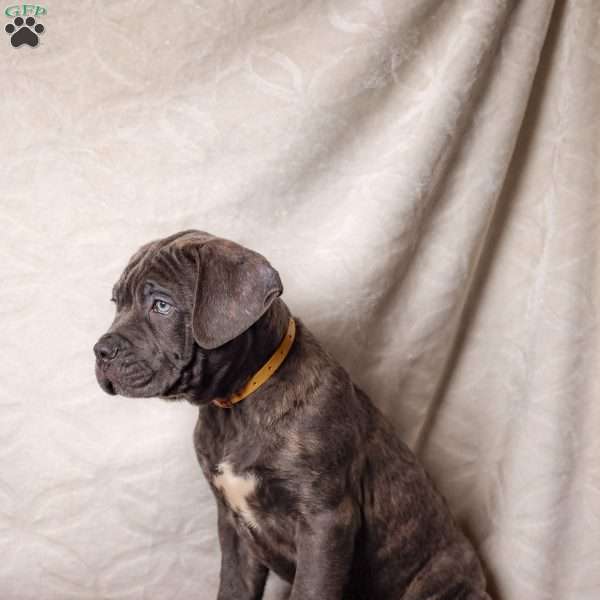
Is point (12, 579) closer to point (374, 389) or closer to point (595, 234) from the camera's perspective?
point (374, 389)

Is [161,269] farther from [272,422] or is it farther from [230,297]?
[272,422]

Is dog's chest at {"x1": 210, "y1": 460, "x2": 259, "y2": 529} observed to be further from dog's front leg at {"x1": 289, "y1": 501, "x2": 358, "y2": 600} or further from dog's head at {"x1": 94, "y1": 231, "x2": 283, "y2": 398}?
dog's head at {"x1": 94, "y1": 231, "x2": 283, "y2": 398}

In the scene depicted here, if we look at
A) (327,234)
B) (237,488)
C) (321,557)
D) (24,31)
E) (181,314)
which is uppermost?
(24,31)

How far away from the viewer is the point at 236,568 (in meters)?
2.78

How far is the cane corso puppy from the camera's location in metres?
2.26

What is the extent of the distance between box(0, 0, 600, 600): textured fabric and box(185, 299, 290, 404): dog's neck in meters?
0.69

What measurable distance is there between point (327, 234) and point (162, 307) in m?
0.92

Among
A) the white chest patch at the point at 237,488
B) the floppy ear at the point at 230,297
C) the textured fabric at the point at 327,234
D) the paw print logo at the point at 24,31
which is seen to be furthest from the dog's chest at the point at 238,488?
the paw print logo at the point at 24,31

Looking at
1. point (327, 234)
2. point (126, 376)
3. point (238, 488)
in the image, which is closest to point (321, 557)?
point (238, 488)

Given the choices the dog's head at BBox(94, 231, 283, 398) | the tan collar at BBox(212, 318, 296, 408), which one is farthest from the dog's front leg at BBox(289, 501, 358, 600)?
the dog's head at BBox(94, 231, 283, 398)

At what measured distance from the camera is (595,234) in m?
2.83

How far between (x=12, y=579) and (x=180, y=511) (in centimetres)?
66

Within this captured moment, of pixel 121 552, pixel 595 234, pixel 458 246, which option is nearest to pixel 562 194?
pixel 595 234

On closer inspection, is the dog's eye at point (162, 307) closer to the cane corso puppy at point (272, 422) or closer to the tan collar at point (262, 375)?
the cane corso puppy at point (272, 422)
